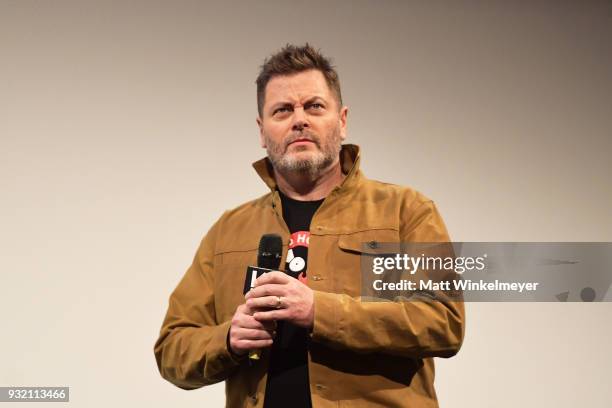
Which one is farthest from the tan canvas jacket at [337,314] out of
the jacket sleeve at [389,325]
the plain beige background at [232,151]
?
the plain beige background at [232,151]

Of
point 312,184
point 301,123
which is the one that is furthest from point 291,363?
point 301,123

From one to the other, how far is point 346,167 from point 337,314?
0.55 m

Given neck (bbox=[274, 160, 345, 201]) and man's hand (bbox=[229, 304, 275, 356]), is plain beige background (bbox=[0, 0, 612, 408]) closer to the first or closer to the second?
neck (bbox=[274, 160, 345, 201])

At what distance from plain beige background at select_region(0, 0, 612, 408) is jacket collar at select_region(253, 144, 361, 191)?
3.01ft

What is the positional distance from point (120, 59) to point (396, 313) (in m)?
1.87

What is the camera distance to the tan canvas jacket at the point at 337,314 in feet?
5.32

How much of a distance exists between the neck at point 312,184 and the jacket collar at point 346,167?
1.5 inches

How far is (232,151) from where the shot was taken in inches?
119

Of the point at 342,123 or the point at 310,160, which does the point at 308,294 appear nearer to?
the point at 310,160

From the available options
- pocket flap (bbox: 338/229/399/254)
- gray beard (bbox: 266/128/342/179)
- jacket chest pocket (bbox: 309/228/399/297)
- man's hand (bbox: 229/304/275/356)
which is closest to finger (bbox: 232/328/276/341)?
man's hand (bbox: 229/304/275/356)

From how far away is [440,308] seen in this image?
1674mm

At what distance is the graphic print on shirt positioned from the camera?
181 centimetres

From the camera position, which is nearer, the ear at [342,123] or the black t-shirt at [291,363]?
the black t-shirt at [291,363]

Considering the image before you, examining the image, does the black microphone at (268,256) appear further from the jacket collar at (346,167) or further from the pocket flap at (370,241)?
the jacket collar at (346,167)
